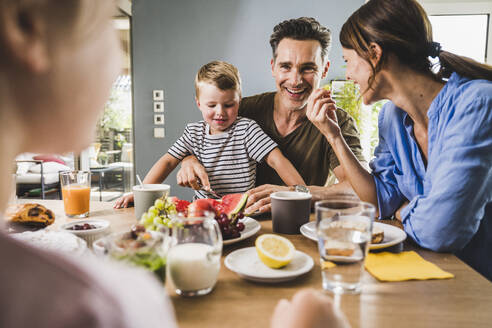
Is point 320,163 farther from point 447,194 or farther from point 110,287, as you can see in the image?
point 110,287

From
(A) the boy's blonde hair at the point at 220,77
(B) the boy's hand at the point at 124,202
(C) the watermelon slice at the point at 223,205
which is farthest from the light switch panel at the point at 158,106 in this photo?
(C) the watermelon slice at the point at 223,205

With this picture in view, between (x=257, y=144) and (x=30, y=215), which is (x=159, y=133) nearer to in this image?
(x=257, y=144)

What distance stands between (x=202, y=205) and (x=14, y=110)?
798mm

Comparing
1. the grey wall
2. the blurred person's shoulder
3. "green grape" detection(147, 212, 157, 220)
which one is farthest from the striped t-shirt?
the grey wall

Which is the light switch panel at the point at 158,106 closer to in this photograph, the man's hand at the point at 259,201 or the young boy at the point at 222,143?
the young boy at the point at 222,143

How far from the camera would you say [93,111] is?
40 cm

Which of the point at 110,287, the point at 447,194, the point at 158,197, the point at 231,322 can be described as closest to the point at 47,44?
the point at 110,287

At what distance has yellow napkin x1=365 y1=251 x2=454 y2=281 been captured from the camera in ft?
2.75

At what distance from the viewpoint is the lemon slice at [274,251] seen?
A: 83cm

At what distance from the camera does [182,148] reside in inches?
84.2

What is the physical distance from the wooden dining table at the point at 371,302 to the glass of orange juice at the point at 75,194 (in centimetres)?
79

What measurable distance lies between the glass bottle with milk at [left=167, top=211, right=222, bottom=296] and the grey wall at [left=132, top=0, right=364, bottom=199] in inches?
155

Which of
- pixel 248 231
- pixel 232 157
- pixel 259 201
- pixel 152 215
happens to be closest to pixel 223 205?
pixel 259 201

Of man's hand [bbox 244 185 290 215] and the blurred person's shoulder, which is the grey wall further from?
the blurred person's shoulder
